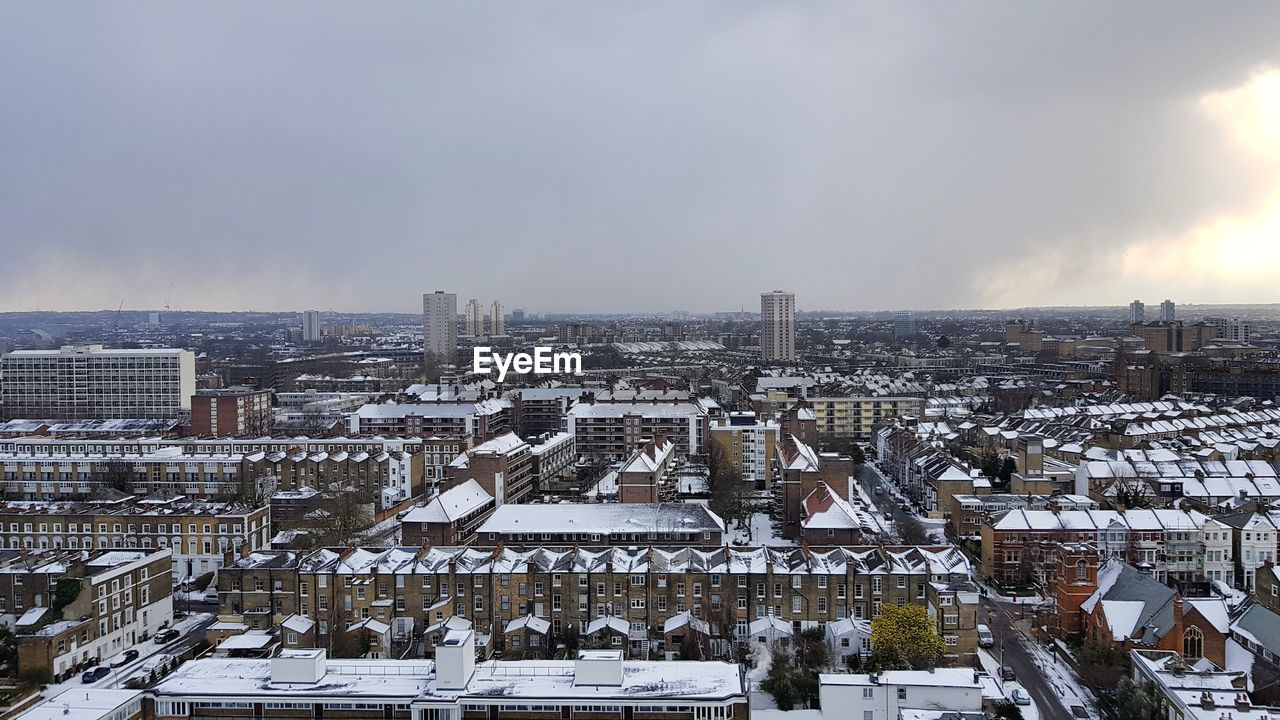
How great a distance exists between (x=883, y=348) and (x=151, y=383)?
87.6m

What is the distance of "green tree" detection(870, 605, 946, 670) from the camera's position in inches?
701

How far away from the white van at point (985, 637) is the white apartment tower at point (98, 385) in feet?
157

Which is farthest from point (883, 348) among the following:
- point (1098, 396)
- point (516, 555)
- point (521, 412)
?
point (516, 555)

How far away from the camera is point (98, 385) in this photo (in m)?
57.8

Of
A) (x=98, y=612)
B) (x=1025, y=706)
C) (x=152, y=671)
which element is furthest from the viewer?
(x=98, y=612)

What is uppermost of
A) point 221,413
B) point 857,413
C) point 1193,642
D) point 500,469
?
point 221,413

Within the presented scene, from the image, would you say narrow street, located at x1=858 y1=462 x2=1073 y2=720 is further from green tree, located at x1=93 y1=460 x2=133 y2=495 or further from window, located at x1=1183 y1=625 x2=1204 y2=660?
green tree, located at x1=93 y1=460 x2=133 y2=495

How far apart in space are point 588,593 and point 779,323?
90.9 metres

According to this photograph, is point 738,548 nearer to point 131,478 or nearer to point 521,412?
point 131,478

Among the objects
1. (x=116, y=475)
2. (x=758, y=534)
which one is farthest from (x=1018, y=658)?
(x=116, y=475)

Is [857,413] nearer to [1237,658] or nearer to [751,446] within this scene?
[751,446]

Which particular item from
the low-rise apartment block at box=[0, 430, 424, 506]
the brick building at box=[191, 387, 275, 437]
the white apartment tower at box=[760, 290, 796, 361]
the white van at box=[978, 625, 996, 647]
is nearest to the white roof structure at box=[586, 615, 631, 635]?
the white van at box=[978, 625, 996, 647]

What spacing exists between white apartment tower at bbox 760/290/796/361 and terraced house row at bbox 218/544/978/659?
293 feet

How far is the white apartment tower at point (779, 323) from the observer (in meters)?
110
